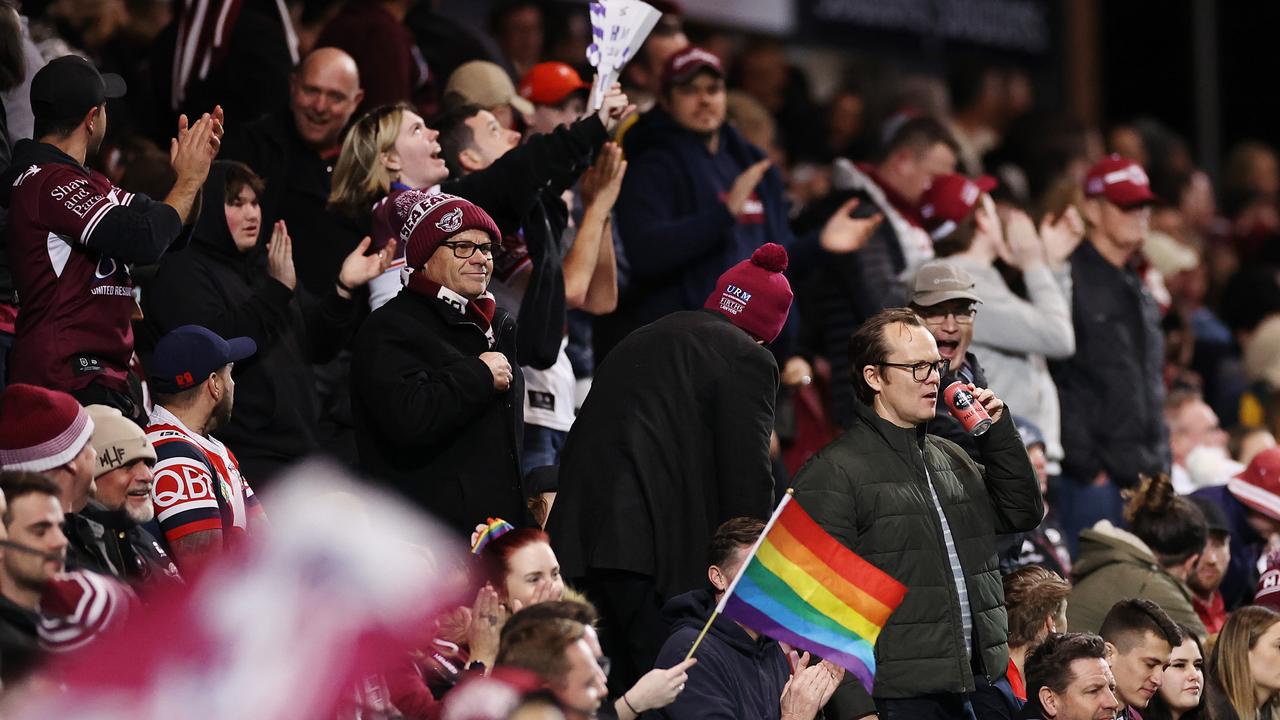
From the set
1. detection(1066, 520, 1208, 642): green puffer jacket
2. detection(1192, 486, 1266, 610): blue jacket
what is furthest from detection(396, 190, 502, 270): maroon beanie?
detection(1192, 486, 1266, 610): blue jacket

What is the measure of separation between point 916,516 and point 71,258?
2.91 meters

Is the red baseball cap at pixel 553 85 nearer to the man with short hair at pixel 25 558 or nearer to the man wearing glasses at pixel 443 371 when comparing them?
the man wearing glasses at pixel 443 371

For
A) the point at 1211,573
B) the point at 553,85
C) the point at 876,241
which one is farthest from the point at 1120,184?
the point at 553,85

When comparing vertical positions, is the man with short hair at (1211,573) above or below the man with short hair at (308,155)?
below

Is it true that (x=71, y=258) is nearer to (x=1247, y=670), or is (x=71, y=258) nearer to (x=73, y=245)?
(x=73, y=245)

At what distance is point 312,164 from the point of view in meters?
8.70

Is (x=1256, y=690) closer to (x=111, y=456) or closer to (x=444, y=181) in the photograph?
(x=444, y=181)

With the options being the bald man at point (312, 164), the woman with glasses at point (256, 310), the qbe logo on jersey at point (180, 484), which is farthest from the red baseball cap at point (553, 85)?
the qbe logo on jersey at point (180, 484)

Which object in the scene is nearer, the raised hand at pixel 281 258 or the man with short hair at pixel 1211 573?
the raised hand at pixel 281 258

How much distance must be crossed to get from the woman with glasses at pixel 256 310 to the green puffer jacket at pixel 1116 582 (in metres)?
3.19

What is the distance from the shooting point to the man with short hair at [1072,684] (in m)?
6.83

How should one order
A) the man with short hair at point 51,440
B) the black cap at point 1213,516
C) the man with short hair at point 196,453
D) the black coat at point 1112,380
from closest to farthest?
the man with short hair at point 51,440 → the man with short hair at point 196,453 → the black cap at point 1213,516 → the black coat at point 1112,380

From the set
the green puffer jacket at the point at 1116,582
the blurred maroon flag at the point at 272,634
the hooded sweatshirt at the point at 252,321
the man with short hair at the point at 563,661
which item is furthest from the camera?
the green puffer jacket at the point at 1116,582

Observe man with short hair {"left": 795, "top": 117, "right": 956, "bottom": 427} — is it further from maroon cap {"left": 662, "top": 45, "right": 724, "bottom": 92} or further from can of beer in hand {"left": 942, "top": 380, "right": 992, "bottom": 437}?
can of beer in hand {"left": 942, "top": 380, "right": 992, "bottom": 437}
